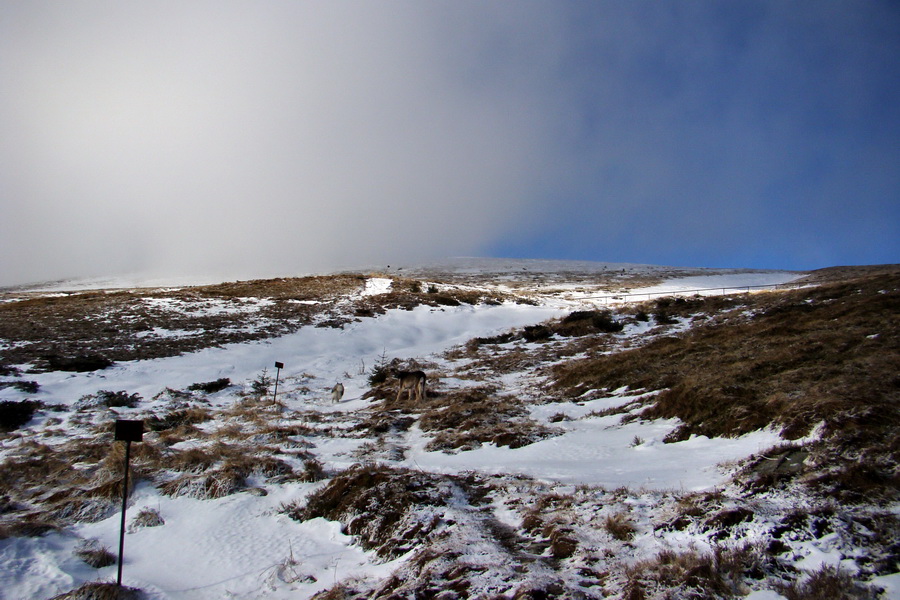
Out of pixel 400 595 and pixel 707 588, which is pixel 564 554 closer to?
pixel 707 588

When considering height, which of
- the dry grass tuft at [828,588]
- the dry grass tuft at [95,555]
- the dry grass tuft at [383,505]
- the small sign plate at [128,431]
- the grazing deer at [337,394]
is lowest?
the grazing deer at [337,394]

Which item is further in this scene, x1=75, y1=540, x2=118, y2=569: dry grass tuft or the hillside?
x1=75, y1=540, x2=118, y2=569: dry grass tuft

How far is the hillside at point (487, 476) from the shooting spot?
4.51 m

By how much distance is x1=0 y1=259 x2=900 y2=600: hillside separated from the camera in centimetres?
451

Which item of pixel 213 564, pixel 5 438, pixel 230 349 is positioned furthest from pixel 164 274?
pixel 213 564

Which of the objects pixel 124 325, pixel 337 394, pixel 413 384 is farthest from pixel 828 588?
pixel 124 325

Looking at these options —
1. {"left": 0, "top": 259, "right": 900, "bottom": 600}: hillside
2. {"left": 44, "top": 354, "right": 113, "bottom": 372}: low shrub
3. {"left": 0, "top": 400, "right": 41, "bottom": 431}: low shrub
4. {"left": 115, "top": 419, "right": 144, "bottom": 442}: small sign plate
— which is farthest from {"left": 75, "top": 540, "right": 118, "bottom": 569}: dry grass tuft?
{"left": 44, "top": 354, "right": 113, "bottom": 372}: low shrub

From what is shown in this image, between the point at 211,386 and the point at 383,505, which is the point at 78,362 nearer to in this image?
the point at 211,386

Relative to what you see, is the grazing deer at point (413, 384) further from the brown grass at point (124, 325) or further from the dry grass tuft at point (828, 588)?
the dry grass tuft at point (828, 588)

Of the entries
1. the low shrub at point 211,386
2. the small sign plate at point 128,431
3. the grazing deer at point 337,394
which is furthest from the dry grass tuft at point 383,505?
the low shrub at point 211,386

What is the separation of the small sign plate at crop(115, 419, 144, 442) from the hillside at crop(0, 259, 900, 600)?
4.93 feet

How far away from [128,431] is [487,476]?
5.34 m

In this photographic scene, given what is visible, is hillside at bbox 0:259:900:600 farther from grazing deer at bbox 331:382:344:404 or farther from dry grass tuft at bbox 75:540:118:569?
grazing deer at bbox 331:382:344:404

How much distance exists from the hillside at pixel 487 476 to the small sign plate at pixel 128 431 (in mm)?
1502
